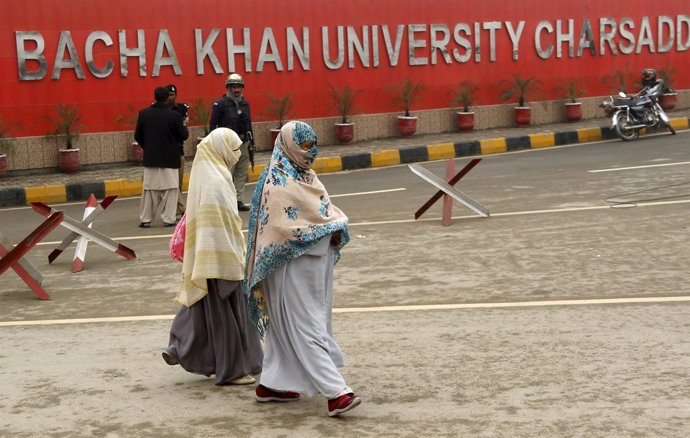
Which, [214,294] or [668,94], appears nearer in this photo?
[214,294]

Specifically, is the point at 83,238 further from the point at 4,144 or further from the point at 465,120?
the point at 465,120

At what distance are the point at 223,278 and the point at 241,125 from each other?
7.38 metres

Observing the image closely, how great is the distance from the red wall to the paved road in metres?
4.99

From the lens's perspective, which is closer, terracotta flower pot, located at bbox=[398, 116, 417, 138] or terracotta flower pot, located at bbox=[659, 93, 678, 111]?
terracotta flower pot, located at bbox=[398, 116, 417, 138]

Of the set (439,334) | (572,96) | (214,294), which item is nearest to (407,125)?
(572,96)

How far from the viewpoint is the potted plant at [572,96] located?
20.9 metres

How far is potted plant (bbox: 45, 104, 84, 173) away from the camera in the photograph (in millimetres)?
16188

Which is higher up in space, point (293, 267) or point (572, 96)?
point (572, 96)

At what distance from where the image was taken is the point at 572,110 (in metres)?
20.9

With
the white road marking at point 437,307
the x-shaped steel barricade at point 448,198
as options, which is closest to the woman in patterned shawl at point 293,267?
the white road marking at point 437,307

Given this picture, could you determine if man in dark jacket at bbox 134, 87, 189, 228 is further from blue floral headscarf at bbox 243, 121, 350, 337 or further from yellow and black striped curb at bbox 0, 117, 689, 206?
blue floral headscarf at bbox 243, 121, 350, 337

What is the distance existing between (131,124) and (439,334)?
10817 mm

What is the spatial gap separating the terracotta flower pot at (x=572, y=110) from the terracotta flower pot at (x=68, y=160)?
892cm

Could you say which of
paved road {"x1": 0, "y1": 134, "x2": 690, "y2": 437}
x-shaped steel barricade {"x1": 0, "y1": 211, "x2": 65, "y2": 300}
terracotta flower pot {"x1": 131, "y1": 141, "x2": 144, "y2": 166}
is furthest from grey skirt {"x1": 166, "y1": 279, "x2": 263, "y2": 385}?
terracotta flower pot {"x1": 131, "y1": 141, "x2": 144, "y2": 166}
